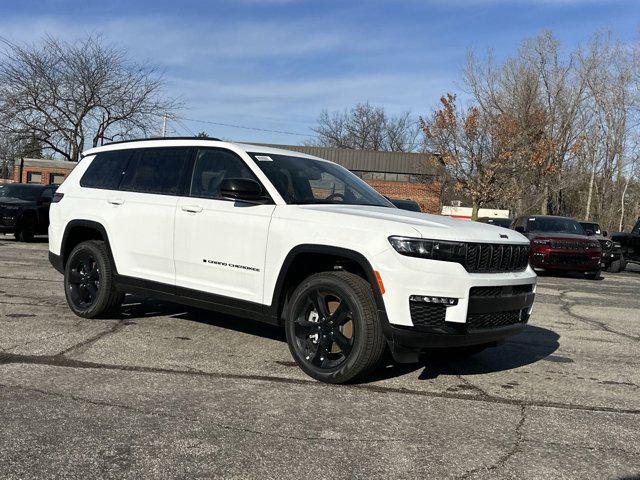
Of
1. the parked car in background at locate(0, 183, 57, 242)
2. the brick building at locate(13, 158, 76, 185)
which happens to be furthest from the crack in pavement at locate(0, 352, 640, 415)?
the brick building at locate(13, 158, 76, 185)

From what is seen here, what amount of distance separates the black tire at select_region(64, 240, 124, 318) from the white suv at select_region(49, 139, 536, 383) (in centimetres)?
2

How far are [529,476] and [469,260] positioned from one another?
5.32 ft

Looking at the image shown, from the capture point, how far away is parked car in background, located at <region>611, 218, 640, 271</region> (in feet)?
59.9

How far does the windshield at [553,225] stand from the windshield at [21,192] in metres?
13.6

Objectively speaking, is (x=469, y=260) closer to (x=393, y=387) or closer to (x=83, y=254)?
(x=393, y=387)

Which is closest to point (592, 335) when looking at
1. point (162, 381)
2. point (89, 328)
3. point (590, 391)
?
point (590, 391)

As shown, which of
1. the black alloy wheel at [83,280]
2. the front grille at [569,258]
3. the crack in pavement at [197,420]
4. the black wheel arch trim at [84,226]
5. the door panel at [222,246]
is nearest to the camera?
the crack in pavement at [197,420]

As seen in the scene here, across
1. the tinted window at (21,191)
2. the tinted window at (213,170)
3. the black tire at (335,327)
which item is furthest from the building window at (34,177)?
the black tire at (335,327)

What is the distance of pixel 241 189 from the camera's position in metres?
4.94

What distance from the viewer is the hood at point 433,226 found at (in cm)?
430

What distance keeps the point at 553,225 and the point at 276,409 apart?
13453mm

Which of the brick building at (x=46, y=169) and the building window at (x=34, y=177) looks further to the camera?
the building window at (x=34, y=177)

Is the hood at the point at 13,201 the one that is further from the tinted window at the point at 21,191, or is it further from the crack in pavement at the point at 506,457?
the crack in pavement at the point at 506,457

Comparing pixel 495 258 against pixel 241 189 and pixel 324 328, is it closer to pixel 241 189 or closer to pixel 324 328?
pixel 324 328
